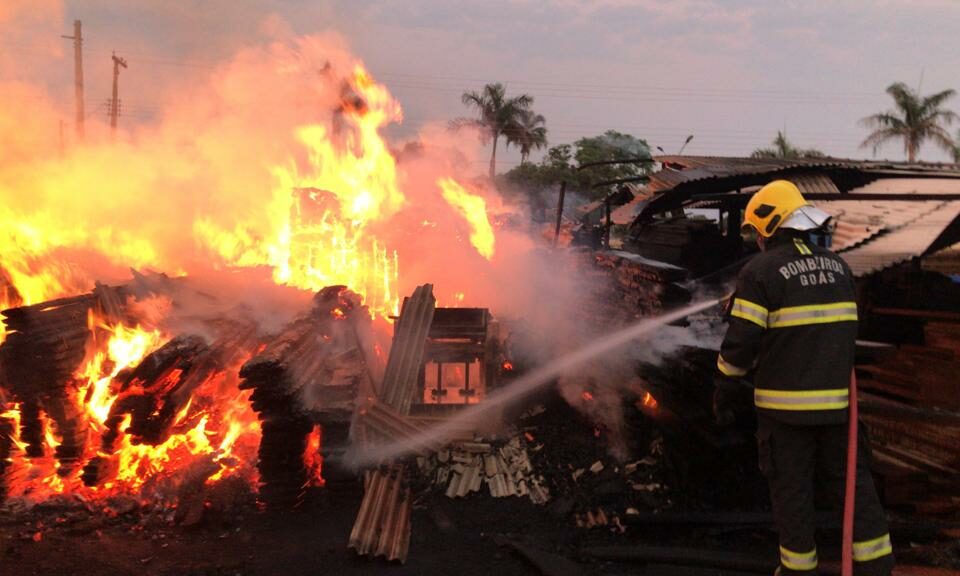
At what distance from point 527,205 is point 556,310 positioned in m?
20.4

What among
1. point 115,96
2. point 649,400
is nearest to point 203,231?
point 649,400

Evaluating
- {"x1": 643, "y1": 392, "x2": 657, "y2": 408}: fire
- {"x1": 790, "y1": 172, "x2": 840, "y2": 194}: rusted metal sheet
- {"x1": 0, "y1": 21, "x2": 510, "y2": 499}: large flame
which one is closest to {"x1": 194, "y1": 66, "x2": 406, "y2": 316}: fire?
{"x1": 0, "y1": 21, "x2": 510, "y2": 499}: large flame

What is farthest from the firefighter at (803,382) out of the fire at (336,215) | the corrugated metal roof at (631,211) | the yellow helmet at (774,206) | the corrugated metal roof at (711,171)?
the fire at (336,215)

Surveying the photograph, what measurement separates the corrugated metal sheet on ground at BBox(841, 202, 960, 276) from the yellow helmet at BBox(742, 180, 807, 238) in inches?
68.5

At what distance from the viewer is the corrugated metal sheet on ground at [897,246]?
4730mm

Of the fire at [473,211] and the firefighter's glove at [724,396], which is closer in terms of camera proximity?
the firefighter's glove at [724,396]

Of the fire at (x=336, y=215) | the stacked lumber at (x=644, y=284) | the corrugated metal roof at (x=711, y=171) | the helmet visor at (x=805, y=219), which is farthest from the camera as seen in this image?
the fire at (x=336, y=215)

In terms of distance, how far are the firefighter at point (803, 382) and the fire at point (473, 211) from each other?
965cm

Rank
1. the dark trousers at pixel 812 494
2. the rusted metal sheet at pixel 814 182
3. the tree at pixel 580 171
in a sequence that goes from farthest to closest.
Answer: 1. the tree at pixel 580 171
2. the rusted metal sheet at pixel 814 182
3. the dark trousers at pixel 812 494

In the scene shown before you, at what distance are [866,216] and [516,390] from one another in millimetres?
4544

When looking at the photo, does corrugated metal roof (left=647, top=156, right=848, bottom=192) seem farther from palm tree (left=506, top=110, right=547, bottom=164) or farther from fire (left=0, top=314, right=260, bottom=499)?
palm tree (left=506, top=110, right=547, bottom=164)

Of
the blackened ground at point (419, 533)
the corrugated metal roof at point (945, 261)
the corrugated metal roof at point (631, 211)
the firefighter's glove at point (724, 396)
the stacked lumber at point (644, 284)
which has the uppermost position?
the corrugated metal roof at point (631, 211)

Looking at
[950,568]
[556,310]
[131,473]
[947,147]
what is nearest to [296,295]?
[131,473]

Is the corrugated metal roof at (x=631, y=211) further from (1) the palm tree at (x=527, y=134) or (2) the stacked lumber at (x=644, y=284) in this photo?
(1) the palm tree at (x=527, y=134)
